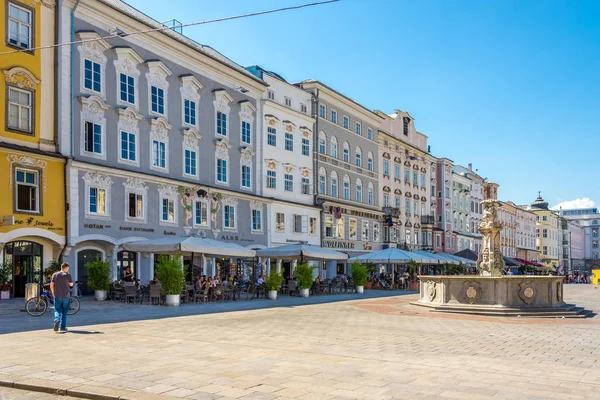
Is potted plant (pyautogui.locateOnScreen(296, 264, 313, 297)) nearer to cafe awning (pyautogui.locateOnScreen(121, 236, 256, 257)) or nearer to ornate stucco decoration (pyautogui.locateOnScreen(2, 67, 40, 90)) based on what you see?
cafe awning (pyautogui.locateOnScreen(121, 236, 256, 257))

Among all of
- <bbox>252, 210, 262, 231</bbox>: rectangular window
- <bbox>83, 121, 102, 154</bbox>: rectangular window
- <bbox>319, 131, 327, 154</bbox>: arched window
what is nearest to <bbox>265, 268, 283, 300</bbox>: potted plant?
<bbox>83, 121, 102, 154</bbox>: rectangular window

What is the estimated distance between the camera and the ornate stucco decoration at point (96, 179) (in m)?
28.7

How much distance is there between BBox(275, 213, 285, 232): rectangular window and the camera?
43969 mm

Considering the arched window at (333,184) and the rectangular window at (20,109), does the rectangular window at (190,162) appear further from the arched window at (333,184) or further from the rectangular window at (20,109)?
the arched window at (333,184)

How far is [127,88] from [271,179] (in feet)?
47.2

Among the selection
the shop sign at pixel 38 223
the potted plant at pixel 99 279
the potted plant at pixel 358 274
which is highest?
the shop sign at pixel 38 223

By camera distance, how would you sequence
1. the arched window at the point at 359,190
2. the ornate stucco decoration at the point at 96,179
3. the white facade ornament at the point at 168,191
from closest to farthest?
the ornate stucco decoration at the point at 96,179 < the white facade ornament at the point at 168,191 < the arched window at the point at 359,190

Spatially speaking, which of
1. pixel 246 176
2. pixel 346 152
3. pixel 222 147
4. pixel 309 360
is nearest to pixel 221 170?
pixel 222 147

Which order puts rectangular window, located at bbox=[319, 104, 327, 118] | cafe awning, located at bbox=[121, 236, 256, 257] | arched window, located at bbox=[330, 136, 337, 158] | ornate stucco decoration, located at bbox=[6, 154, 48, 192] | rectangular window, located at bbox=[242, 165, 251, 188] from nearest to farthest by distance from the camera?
1. ornate stucco decoration, located at bbox=[6, 154, 48, 192]
2. cafe awning, located at bbox=[121, 236, 256, 257]
3. rectangular window, located at bbox=[242, 165, 251, 188]
4. rectangular window, located at bbox=[319, 104, 327, 118]
5. arched window, located at bbox=[330, 136, 337, 158]

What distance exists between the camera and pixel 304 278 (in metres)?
32.0

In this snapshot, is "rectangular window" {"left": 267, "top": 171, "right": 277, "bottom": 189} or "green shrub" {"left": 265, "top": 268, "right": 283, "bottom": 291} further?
"rectangular window" {"left": 267, "top": 171, "right": 277, "bottom": 189}

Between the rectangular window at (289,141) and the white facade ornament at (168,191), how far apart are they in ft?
42.8

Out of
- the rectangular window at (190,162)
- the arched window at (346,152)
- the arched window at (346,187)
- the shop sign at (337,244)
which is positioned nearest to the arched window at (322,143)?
the arched window at (346,152)

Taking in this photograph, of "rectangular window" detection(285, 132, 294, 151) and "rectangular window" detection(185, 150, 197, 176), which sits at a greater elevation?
"rectangular window" detection(285, 132, 294, 151)
